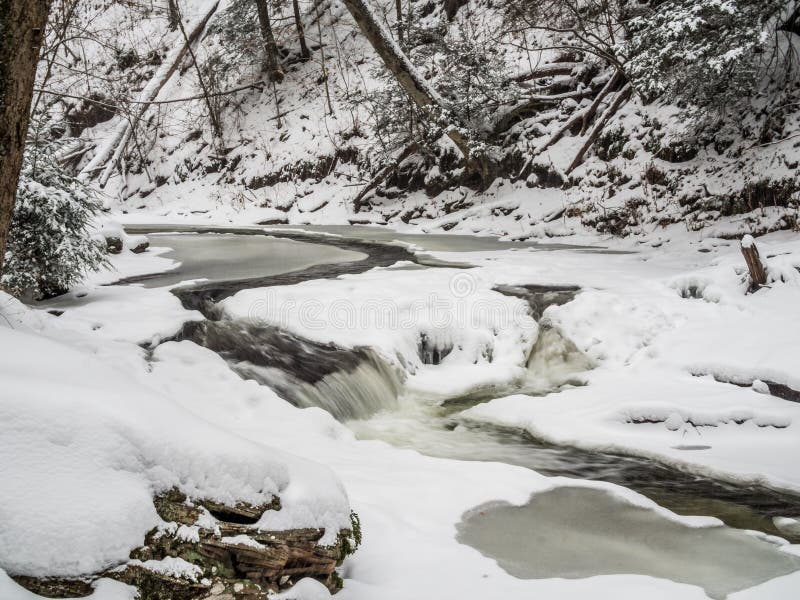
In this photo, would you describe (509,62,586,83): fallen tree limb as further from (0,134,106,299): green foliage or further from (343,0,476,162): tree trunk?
(0,134,106,299): green foliage

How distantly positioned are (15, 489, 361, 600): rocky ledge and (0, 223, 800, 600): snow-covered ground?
4cm

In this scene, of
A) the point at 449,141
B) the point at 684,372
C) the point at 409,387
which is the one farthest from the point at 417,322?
the point at 449,141

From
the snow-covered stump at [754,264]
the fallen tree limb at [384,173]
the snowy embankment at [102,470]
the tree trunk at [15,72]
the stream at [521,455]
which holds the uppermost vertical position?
the fallen tree limb at [384,173]

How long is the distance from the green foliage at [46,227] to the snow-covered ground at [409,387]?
0.45 metres

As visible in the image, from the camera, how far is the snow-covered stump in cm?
501

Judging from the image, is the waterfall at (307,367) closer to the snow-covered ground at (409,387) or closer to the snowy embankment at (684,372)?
the snow-covered ground at (409,387)

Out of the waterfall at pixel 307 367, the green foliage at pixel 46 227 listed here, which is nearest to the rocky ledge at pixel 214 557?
the waterfall at pixel 307 367

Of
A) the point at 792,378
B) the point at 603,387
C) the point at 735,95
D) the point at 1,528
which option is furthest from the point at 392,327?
the point at 735,95

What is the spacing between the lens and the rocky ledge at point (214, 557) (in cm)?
136

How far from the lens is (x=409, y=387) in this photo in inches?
196

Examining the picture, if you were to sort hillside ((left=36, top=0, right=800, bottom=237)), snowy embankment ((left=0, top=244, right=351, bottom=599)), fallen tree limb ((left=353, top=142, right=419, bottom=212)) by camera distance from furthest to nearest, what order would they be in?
1. fallen tree limb ((left=353, top=142, right=419, bottom=212))
2. hillside ((left=36, top=0, right=800, bottom=237))
3. snowy embankment ((left=0, top=244, right=351, bottom=599))

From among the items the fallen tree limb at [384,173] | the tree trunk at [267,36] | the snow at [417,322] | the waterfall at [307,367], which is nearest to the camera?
the waterfall at [307,367]

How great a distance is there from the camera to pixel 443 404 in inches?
187

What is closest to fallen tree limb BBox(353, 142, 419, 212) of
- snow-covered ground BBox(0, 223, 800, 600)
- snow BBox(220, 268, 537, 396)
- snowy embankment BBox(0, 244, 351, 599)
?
snow-covered ground BBox(0, 223, 800, 600)
